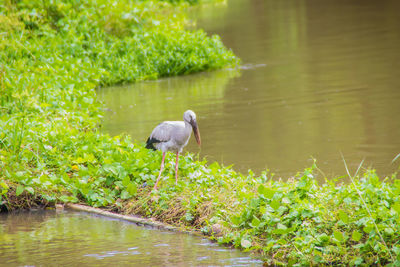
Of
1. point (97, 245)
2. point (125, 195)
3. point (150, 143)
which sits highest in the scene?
point (150, 143)

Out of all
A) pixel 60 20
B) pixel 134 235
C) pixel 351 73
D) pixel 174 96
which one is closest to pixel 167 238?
pixel 134 235

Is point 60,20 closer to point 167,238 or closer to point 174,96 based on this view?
point 174,96

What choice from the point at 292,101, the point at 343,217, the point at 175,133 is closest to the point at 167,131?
the point at 175,133

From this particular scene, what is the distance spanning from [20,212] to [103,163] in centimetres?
109

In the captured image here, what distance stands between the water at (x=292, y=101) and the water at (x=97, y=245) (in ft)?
8.59

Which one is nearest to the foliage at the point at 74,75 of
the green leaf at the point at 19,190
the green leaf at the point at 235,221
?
the green leaf at the point at 19,190

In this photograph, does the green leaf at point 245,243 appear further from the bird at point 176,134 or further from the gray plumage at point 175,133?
the gray plumage at point 175,133

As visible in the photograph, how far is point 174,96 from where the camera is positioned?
14914 millimetres

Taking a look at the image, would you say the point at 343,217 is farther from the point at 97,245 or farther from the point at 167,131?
the point at 167,131

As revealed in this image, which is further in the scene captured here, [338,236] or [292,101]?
[292,101]

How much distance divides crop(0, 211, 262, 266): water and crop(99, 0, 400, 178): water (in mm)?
2618

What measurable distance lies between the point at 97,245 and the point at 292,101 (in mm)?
7538

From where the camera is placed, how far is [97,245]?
6465 mm

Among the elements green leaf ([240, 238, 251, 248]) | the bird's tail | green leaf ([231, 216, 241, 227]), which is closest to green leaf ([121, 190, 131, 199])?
the bird's tail
